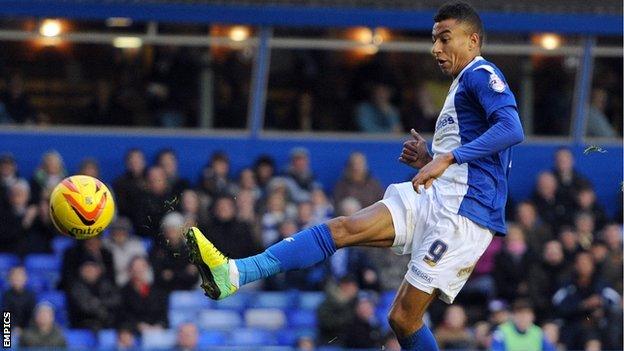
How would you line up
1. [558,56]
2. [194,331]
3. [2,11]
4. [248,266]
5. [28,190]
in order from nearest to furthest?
[248,266] < [194,331] < [28,190] < [2,11] < [558,56]

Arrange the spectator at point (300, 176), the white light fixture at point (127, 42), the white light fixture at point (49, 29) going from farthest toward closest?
1. the white light fixture at point (127, 42)
2. the white light fixture at point (49, 29)
3. the spectator at point (300, 176)

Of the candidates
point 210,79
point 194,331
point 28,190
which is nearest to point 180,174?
point 210,79

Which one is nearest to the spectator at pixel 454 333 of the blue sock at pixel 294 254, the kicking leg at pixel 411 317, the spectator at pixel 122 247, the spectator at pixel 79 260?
the spectator at pixel 122 247

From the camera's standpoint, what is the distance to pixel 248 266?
359 inches

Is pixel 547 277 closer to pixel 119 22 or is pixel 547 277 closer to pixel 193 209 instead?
pixel 193 209

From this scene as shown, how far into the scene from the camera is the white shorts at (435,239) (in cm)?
934

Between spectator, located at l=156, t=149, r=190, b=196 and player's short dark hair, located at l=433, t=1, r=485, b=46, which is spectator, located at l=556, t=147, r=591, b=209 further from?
player's short dark hair, located at l=433, t=1, r=485, b=46

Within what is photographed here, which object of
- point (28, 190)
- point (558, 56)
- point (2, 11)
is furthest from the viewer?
point (558, 56)

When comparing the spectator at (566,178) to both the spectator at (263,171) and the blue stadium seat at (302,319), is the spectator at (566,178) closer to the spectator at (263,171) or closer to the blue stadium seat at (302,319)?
the spectator at (263,171)

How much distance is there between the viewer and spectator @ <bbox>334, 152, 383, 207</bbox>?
58.4ft

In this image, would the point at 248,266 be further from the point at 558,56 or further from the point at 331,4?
the point at 558,56

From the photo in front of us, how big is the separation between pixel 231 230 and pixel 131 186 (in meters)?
1.30

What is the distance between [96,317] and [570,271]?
5107 mm

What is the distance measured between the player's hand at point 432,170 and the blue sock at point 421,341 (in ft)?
3.61
